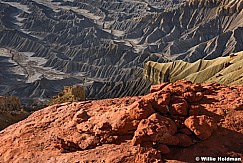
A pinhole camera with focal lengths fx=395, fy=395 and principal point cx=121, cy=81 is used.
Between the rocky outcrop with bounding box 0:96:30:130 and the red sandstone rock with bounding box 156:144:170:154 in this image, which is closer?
the red sandstone rock with bounding box 156:144:170:154

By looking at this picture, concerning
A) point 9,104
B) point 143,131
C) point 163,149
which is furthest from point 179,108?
point 9,104

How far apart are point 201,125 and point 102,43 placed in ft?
370

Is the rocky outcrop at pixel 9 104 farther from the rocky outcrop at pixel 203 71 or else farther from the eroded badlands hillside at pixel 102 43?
the rocky outcrop at pixel 203 71

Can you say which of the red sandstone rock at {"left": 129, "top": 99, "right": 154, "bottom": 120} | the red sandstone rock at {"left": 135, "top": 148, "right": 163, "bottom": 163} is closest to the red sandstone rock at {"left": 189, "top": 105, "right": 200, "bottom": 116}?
the red sandstone rock at {"left": 129, "top": 99, "right": 154, "bottom": 120}

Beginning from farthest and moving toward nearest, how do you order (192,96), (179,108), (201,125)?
1. (192,96)
2. (179,108)
3. (201,125)

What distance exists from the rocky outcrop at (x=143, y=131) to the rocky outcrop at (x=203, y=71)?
3094 centimetres

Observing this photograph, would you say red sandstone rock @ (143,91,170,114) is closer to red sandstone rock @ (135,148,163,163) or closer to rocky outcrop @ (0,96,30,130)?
red sandstone rock @ (135,148,163,163)

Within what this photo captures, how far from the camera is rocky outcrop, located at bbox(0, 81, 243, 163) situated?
14156 millimetres

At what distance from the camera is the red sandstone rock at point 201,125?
568 inches

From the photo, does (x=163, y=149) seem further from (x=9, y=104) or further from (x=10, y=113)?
(x=9, y=104)

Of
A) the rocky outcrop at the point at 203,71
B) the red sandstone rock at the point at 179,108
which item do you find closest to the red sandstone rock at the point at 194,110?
the red sandstone rock at the point at 179,108

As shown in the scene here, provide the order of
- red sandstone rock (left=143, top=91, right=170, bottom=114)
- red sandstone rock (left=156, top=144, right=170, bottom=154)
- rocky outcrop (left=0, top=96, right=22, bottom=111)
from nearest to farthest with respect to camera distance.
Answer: red sandstone rock (left=156, top=144, right=170, bottom=154)
red sandstone rock (left=143, top=91, right=170, bottom=114)
rocky outcrop (left=0, top=96, right=22, bottom=111)

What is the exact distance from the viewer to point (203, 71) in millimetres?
61375

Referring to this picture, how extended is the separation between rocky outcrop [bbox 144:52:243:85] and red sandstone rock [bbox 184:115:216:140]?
32.7 m
